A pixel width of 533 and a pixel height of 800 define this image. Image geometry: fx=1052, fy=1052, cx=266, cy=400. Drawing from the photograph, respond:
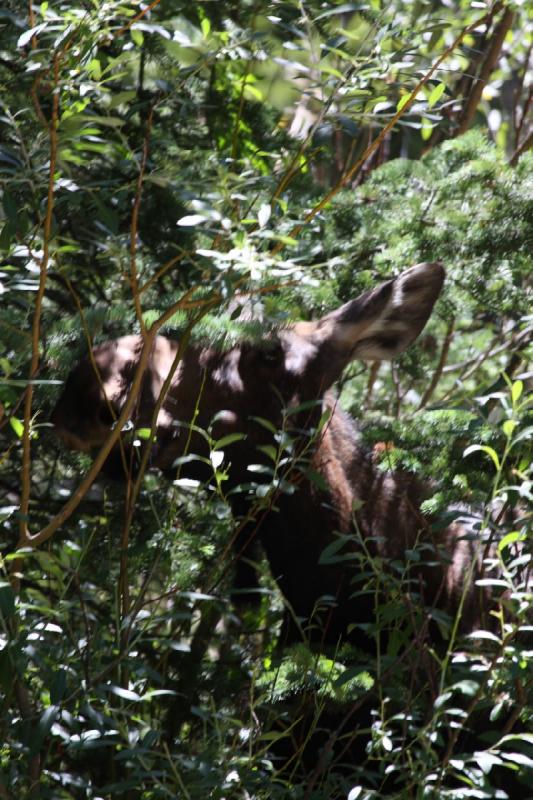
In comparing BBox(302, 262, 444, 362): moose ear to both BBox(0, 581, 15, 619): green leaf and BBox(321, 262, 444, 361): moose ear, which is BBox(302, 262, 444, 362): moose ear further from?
BBox(0, 581, 15, 619): green leaf

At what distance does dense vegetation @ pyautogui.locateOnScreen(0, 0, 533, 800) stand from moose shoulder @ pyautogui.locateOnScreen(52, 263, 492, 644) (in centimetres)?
13

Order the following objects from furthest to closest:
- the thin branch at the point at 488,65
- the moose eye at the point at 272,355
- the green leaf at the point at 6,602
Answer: the thin branch at the point at 488,65 < the moose eye at the point at 272,355 < the green leaf at the point at 6,602

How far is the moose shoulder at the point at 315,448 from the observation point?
3.05 metres

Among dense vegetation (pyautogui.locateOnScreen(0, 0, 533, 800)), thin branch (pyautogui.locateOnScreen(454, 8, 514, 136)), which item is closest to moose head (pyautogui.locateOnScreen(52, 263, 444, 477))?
dense vegetation (pyautogui.locateOnScreen(0, 0, 533, 800))

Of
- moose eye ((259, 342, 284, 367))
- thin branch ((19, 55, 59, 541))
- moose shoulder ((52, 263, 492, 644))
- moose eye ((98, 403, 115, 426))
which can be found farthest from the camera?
moose eye ((259, 342, 284, 367))

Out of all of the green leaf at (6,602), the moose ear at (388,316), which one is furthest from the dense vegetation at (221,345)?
the moose ear at (388,316)

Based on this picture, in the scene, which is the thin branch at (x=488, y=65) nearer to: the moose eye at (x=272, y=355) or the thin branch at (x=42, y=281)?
the moose eye at (x=272, y=355)

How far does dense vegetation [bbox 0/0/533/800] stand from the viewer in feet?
7.25

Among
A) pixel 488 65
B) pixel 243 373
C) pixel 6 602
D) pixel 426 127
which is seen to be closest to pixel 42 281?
pixel 6 602

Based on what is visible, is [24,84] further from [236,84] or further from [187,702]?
[187,702]

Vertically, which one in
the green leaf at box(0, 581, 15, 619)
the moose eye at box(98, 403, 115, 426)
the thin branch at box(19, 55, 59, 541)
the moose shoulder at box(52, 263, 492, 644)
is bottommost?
the moose shoulder at box(52, 263, 492, 644)

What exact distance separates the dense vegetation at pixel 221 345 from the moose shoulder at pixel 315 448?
0.13 metres

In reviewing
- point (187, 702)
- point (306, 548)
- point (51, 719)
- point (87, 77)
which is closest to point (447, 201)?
point (306, 548)

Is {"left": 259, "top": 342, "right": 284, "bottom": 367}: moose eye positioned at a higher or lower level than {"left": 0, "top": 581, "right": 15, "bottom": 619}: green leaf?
lower
